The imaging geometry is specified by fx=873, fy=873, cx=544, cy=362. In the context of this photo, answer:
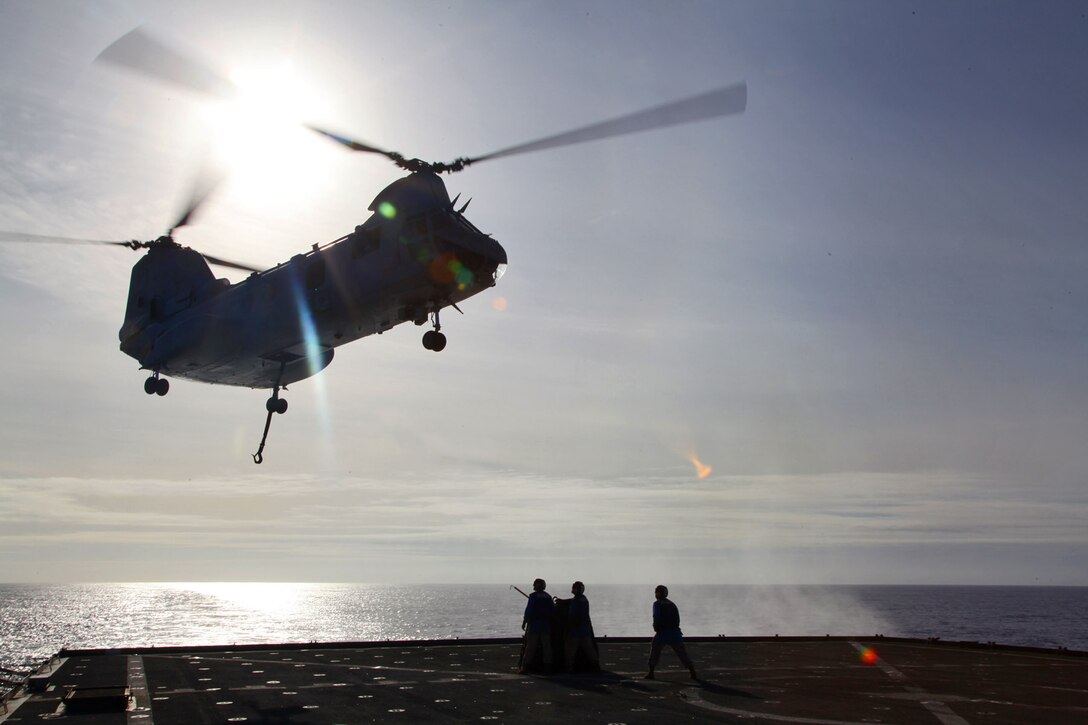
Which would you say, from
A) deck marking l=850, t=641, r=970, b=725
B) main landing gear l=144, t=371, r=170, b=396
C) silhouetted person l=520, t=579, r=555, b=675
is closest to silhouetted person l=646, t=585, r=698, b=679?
silhouetted person l=520, t=579, r=555, b=675

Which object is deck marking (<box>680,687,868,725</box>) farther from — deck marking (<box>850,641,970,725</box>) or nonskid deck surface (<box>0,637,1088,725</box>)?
deck marking (<box>850,641,970,725</box>)

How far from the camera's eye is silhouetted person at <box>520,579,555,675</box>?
66.6ft

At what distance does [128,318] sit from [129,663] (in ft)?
50.5

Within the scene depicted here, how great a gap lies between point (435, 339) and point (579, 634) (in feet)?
27.2

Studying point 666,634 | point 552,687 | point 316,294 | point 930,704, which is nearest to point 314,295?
point 316,294

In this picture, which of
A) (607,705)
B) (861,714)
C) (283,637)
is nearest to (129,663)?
(607,705)

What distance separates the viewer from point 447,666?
21703mm

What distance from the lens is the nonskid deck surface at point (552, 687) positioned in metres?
14.1

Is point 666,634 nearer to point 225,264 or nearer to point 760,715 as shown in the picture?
point 760,715

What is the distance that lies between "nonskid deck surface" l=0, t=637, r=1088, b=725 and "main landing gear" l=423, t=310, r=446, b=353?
8023mm

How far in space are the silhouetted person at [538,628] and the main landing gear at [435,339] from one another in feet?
21.7

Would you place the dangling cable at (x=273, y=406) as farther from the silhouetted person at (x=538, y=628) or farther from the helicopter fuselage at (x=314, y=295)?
the silhouetted person at (x=538, y=628)

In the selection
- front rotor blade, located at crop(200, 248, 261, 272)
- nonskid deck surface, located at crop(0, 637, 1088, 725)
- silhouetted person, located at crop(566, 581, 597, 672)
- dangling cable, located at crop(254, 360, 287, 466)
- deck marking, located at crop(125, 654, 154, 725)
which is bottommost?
deck marking, located at crop(125, 654, 154, 725)

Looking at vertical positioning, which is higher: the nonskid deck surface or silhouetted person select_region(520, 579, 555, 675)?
silhouetted person select_region(520, 579, 555, 675)
